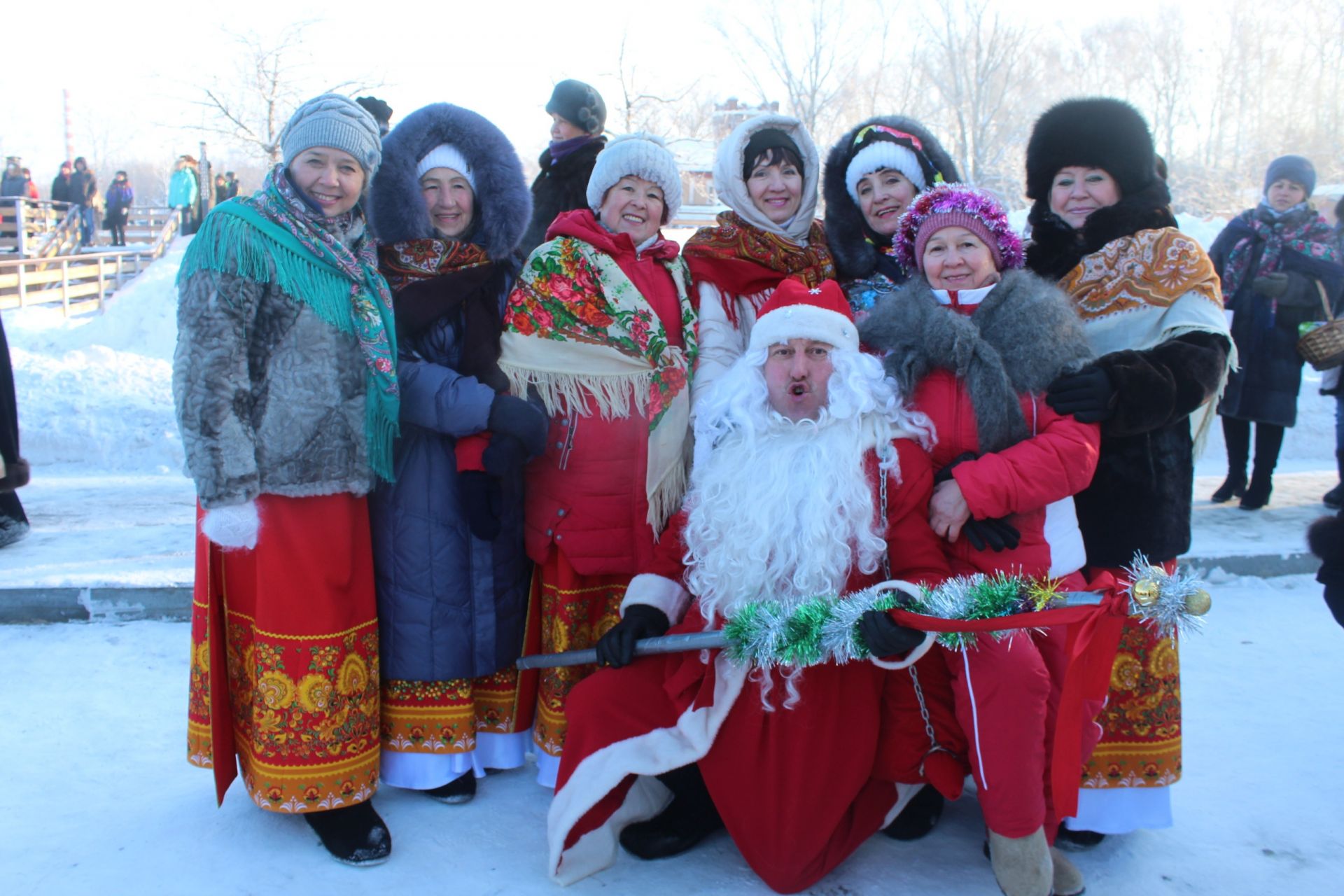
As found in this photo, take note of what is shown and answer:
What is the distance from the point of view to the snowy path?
2.36 metres

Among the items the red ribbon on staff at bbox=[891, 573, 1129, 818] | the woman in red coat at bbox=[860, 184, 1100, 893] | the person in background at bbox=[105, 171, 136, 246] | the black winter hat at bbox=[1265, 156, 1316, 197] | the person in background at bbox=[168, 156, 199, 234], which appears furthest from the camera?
the person in background at bbox=[105, 171, 136, 246]

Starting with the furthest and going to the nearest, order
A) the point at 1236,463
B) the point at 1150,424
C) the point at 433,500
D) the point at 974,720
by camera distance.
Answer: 1. the point at 1236,463
2. the point at 433,500
3. the point at 1150,424
4. the point at 974,720

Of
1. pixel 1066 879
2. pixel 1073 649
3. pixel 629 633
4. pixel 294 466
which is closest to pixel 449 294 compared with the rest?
pixel 294 466

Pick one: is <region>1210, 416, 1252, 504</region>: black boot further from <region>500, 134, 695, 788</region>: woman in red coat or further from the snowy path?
<region>500, 134, 695, 788</region>: woman in red coat

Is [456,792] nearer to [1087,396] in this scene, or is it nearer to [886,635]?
[886,635]

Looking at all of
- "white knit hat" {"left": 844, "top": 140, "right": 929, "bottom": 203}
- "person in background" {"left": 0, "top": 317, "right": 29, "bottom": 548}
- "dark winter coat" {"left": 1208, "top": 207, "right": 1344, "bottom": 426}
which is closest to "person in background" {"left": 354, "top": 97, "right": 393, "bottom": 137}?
"person in background" {"left": 0, "top": 317, "right": 29, "bottom": 548}

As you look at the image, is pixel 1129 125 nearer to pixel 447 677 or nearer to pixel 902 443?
pixel 902 443

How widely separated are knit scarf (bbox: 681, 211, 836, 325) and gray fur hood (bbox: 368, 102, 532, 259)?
21.9 inches

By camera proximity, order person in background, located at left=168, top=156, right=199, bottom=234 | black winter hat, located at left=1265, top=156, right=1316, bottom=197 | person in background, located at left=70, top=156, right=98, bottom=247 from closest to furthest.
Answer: black winter hat, located at left=1265, top=156, right=1316, bottom=197 → person in background, located at left=168, top=156, right=199, bottom=234 → person in background, located at left=70, top=156, right=98, bottom=247

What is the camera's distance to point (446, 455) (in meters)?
2.71

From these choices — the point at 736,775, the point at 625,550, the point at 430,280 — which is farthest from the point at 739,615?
the point at 430,280

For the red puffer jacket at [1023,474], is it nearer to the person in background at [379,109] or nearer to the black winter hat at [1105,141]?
the black winter hat at [1105,141]

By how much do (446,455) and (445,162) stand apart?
2.74 feet

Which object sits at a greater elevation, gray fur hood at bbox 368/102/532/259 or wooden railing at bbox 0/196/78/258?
wooden railing at bbox 0/196/78/258
